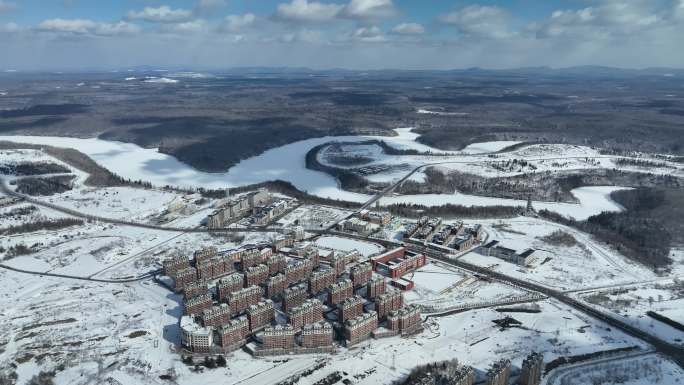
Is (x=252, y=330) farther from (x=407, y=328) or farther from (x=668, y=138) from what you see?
(x=668, y=138)

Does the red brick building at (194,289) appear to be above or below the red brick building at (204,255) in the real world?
below

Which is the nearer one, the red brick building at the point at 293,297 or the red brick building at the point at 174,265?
the red brick building at the point at 293,297

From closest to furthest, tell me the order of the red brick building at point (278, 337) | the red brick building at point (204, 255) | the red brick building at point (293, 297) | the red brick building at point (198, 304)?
the red brick building at point (278, 337) → the red brick building at point (198, 304) → the red brick building at point (293, 297) → the red brick building at point (204, 255)

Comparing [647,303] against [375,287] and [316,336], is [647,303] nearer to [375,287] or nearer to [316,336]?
[375,287]

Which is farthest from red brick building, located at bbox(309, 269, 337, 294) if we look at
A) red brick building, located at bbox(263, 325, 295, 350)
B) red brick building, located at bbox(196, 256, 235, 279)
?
red brick building, located at bbox(196, 256, 235, 279)

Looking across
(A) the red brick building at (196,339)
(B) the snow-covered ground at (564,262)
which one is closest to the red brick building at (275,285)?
(A) the red brick building at (196,339)

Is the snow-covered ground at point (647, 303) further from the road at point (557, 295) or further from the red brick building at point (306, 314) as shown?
the red brick building at point (306, 314)

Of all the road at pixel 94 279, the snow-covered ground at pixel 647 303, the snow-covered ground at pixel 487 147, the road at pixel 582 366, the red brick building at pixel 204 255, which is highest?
the snow-covered ground at pixel 487 147

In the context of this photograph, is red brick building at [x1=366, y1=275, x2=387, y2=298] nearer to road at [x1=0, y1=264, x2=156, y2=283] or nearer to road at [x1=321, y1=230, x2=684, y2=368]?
road at [x1=321, y1=230, x2=684, y2=368]
